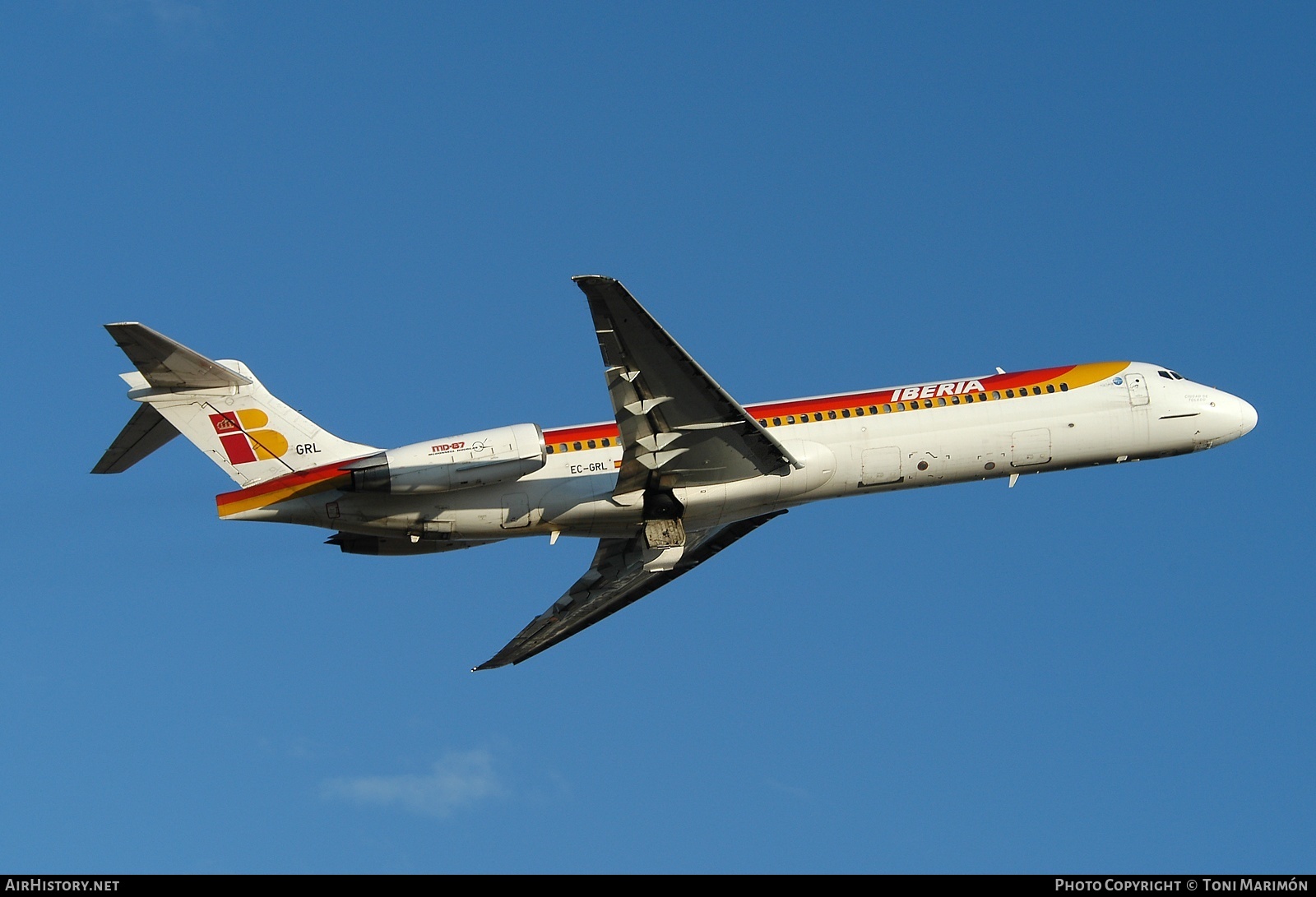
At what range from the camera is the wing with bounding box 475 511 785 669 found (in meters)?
38.7

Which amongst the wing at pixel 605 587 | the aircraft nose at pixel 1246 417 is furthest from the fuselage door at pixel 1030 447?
the wing at pixel 605 587

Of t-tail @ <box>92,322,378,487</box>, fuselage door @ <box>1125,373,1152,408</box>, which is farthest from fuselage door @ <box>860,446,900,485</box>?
t-tail @ <box>92,322,378,487</box>

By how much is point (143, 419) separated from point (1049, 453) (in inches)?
890

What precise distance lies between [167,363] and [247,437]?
256cm

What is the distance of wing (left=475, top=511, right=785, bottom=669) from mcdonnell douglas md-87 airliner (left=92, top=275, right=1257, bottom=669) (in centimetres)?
7

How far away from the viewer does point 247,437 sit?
1276 inches

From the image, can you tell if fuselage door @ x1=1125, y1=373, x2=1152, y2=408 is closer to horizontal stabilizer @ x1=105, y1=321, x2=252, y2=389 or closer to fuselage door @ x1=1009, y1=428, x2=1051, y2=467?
fuselage door @ x1=1009, y1=428, x2=1051, y2=467

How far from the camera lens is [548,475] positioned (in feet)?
109

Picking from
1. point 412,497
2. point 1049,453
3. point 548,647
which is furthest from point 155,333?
point 1049,453

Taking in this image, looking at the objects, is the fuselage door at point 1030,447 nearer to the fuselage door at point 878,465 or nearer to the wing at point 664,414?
the fuselage door at point 878,465

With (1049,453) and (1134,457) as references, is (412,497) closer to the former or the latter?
(1049,453)
